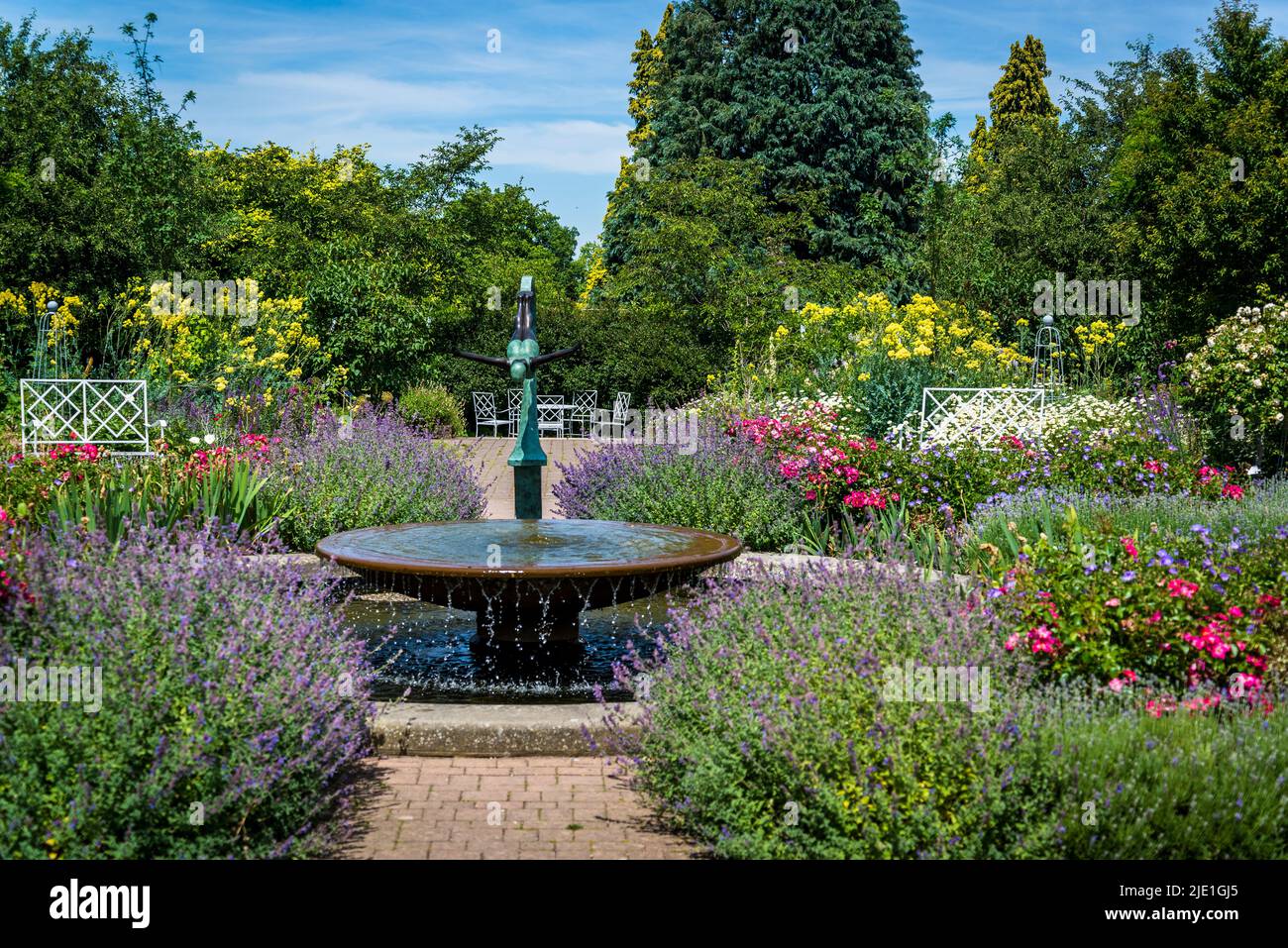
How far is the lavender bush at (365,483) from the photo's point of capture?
8352 millimetres

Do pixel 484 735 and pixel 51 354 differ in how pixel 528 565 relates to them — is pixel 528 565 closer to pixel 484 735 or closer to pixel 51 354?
pixel 484 735

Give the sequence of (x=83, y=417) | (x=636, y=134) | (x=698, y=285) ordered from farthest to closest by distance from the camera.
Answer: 1. (x=636, y=134)
2. (x=698, y=285)
3. (x=83, y=417)

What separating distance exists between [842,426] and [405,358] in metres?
10.9

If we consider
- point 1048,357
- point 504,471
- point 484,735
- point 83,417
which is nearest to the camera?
point 484,735

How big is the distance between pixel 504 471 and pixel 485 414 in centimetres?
787

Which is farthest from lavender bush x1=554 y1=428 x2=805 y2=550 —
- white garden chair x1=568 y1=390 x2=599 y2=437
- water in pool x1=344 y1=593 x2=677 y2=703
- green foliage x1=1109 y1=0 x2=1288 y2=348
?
white garden chair x1=568 y1=390 x2=599 y2=437

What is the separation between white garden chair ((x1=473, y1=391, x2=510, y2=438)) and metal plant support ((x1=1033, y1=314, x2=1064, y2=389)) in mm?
10334

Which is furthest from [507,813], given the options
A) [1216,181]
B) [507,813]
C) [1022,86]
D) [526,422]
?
[1022,86]

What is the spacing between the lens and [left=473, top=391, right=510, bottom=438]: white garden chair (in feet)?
75.4

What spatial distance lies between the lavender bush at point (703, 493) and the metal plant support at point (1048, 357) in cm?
526

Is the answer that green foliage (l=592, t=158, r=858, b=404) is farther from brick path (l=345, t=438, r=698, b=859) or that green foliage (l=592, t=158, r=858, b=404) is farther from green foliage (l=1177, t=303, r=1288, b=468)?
brick path (l=345, t=438, r=698, b=859)

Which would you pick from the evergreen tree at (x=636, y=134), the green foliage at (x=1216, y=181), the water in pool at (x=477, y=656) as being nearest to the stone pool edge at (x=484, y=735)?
the water in pool at (x=477, y=656)

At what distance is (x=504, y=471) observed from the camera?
52.5 ft
